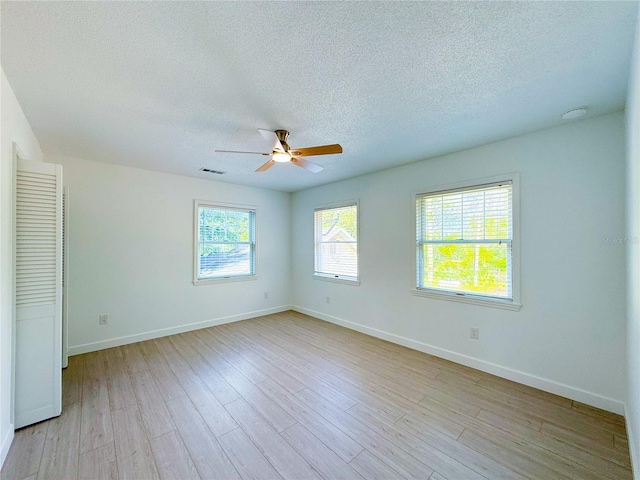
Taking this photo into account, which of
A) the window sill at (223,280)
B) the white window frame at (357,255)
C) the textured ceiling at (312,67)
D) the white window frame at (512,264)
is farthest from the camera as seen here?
the window sill at (223,280)

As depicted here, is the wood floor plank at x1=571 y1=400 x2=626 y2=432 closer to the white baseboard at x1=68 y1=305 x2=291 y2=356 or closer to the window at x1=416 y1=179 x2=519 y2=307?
the window at x1=416 y1=179 x2=519 y2=307

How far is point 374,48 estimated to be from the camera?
1.51 meters

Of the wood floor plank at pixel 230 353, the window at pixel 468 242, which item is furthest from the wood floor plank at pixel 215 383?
the window at pixel 468 242

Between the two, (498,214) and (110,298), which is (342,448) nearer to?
(498,214)

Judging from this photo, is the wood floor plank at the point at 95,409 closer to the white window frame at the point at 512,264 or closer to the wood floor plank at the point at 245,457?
the wood floor plank at the point at 245,457

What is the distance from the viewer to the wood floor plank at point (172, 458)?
5.31 feet

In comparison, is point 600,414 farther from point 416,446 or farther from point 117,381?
point 117,381

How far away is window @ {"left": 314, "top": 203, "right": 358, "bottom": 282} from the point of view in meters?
4.46

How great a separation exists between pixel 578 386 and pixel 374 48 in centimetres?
322

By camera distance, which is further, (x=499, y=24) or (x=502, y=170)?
(x=502, y=170)

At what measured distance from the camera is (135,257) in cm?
384

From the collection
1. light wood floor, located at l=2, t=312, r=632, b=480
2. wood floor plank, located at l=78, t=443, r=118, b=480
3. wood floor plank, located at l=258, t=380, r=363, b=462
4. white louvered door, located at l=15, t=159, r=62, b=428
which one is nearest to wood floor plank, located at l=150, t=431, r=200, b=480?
light wood floor, located at l=2, t=312, r=632, b=480

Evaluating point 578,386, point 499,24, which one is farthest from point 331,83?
point 578,386

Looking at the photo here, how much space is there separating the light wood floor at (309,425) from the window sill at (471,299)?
0.75 metres
